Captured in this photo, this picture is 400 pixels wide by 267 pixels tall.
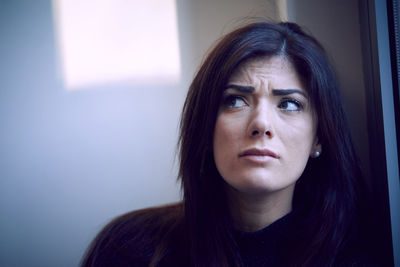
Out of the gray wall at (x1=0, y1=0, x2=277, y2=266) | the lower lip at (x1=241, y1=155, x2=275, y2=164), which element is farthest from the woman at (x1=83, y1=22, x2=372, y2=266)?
the gray wall at (x1=0, y1=0, x2=277, y2=266)

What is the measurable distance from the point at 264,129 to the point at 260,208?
0.91ft

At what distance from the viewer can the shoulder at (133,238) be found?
3.06 ft

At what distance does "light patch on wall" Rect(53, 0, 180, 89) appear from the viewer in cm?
127

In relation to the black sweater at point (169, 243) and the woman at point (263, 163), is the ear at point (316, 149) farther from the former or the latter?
the black sweater at point (169, 243)

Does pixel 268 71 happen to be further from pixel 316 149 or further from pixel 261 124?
pixel 316 149

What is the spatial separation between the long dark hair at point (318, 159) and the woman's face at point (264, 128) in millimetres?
33

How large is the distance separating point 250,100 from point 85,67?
825 mm

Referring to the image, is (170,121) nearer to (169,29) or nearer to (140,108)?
(140,108)

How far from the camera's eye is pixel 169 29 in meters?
1.30

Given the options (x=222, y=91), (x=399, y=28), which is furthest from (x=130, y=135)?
(x=399, y=28)

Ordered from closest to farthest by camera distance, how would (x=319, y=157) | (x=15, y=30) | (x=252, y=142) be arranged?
(x=252, y=142) → (x=319, y=157) → (x=15, y=30)

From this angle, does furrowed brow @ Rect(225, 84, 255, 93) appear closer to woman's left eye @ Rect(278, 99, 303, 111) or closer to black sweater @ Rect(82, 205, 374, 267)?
woman's left eye @ Rect(278, 99, 303, 111)

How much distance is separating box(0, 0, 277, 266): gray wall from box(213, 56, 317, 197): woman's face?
0.51 metres

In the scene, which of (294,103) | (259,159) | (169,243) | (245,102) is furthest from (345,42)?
(169,243)
